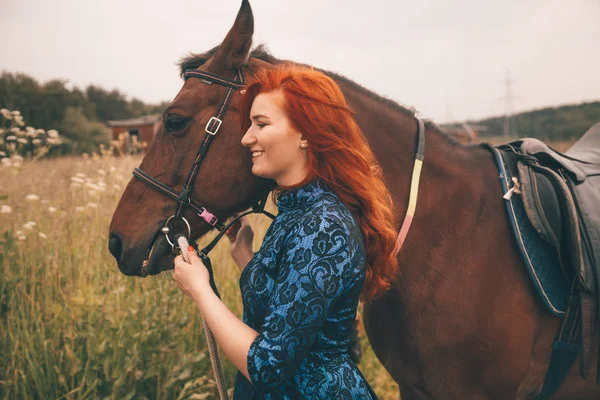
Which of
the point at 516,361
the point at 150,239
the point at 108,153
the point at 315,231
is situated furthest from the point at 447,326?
the point at 108,153

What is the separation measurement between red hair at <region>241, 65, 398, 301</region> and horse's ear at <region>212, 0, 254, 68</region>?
50 centimetres

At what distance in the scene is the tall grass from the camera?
9.35 ft

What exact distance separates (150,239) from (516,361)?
175cm

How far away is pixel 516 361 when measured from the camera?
1.91m

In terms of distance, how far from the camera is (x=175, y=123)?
6.03 feet

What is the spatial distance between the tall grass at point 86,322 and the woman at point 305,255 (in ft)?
5.60

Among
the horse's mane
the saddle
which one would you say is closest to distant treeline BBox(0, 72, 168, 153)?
the horse's mane

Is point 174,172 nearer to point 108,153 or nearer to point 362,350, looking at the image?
point 362,350

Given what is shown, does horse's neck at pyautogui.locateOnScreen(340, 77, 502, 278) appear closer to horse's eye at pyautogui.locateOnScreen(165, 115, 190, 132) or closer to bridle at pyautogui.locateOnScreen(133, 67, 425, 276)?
bridle at pyautogui.locateOnScreen(133, 67, 425, 276)

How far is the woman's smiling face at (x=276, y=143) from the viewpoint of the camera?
129 centimetres

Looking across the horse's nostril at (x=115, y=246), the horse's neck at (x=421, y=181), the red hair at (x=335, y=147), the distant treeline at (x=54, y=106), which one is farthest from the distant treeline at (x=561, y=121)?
the distant treeline at (x=54, y=106)

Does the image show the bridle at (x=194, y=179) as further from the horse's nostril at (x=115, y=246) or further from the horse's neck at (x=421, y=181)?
the horse's neck at (x=421, y=181)

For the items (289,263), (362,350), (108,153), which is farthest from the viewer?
(108,153)

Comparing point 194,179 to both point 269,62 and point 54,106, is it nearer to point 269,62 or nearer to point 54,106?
point 269,62
